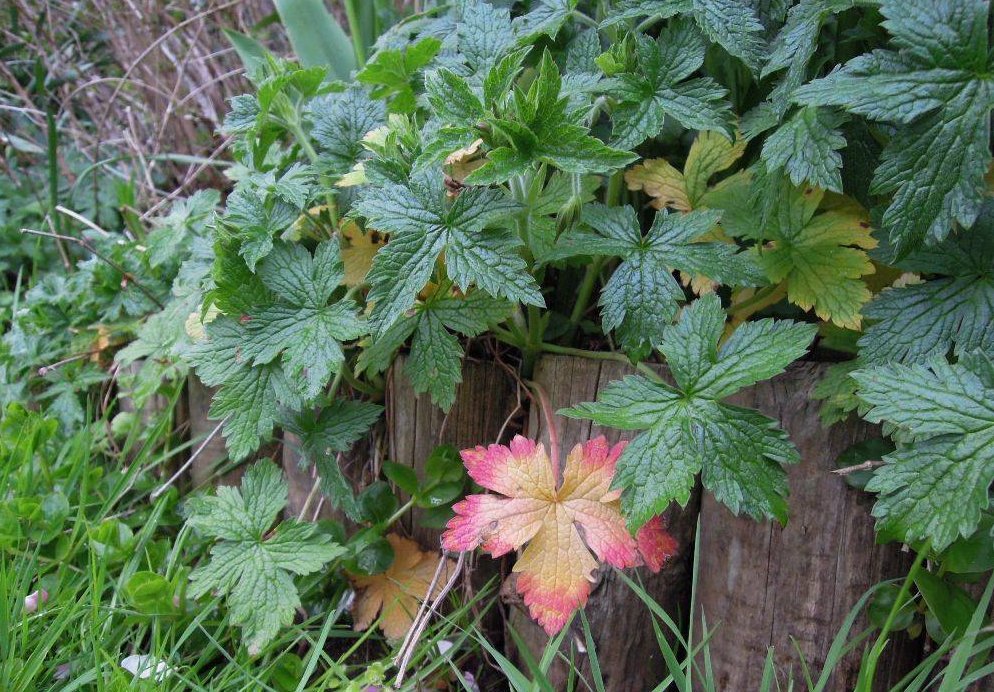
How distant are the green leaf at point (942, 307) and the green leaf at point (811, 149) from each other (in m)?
0.18

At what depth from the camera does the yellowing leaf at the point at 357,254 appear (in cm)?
129

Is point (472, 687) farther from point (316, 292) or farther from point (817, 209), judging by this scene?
point (817, 209)

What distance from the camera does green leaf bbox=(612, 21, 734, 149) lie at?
1039 mm

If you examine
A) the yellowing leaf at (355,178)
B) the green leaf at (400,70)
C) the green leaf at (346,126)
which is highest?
the green leaf at (400,70)

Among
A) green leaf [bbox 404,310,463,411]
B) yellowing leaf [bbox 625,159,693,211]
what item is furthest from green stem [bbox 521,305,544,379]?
yellowing leaf [bbox 625,159,693,211]

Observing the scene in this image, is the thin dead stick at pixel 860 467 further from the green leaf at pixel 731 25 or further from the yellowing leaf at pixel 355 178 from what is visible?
the yellowing leaf at pixel 355 178

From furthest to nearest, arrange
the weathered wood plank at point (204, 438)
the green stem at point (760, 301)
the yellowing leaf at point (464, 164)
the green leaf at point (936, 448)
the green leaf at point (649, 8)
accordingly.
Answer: the weathered wood plank at point (204, 438)
the yellowing leaf at point (464, 164)
the green stem at point (760, 301)
the green leaf at point (649, 8)
the green leaf at point (936, 448)

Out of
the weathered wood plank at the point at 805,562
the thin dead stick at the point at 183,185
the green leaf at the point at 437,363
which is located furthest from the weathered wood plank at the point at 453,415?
the thin dead stick at the point at 183,185

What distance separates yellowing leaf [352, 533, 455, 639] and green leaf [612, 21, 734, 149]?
0.82m

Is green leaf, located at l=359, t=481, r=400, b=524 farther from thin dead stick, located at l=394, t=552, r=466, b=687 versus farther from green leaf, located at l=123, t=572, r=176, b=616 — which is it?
green leaf, located at l=123, t=572, r=176, b=616

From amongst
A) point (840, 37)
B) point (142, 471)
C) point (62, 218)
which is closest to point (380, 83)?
point (840, 37)

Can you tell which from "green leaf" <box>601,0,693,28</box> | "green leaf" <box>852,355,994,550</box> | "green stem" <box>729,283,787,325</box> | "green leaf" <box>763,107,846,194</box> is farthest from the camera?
"green stem" <box>729,283,787,325</box>

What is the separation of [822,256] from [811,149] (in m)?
0.19

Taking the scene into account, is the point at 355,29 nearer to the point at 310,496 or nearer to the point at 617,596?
the point at 310,496
